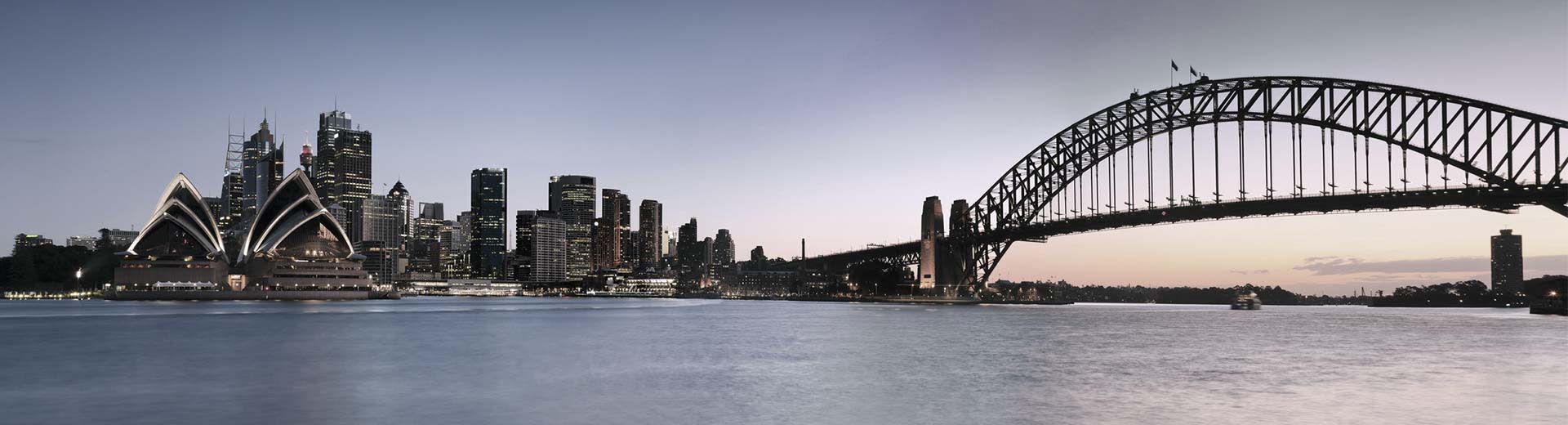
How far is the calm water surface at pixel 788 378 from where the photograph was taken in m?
18.0

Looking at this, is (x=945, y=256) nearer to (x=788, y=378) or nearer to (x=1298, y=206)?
(x=1298, y=206)

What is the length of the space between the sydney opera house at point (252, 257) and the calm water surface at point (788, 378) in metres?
95.6

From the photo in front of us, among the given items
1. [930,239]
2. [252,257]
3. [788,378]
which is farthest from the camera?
[252,257]

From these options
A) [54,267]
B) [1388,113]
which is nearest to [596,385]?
[1388,113]

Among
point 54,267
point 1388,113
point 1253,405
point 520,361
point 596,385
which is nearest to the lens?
point 1253,405

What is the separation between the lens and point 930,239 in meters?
101

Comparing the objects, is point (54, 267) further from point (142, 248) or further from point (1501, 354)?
point (1501, 354)

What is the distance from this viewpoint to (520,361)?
30219mm

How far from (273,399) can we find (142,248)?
140m

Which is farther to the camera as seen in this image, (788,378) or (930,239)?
(930,239)

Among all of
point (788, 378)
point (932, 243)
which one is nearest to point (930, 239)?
point (932, 243)

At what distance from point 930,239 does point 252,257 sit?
Answer: 95528 mm

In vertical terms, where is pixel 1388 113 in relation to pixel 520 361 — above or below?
above

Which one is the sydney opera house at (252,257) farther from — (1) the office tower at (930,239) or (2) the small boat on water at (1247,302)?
(2) the small boat on water at (1247,302)
